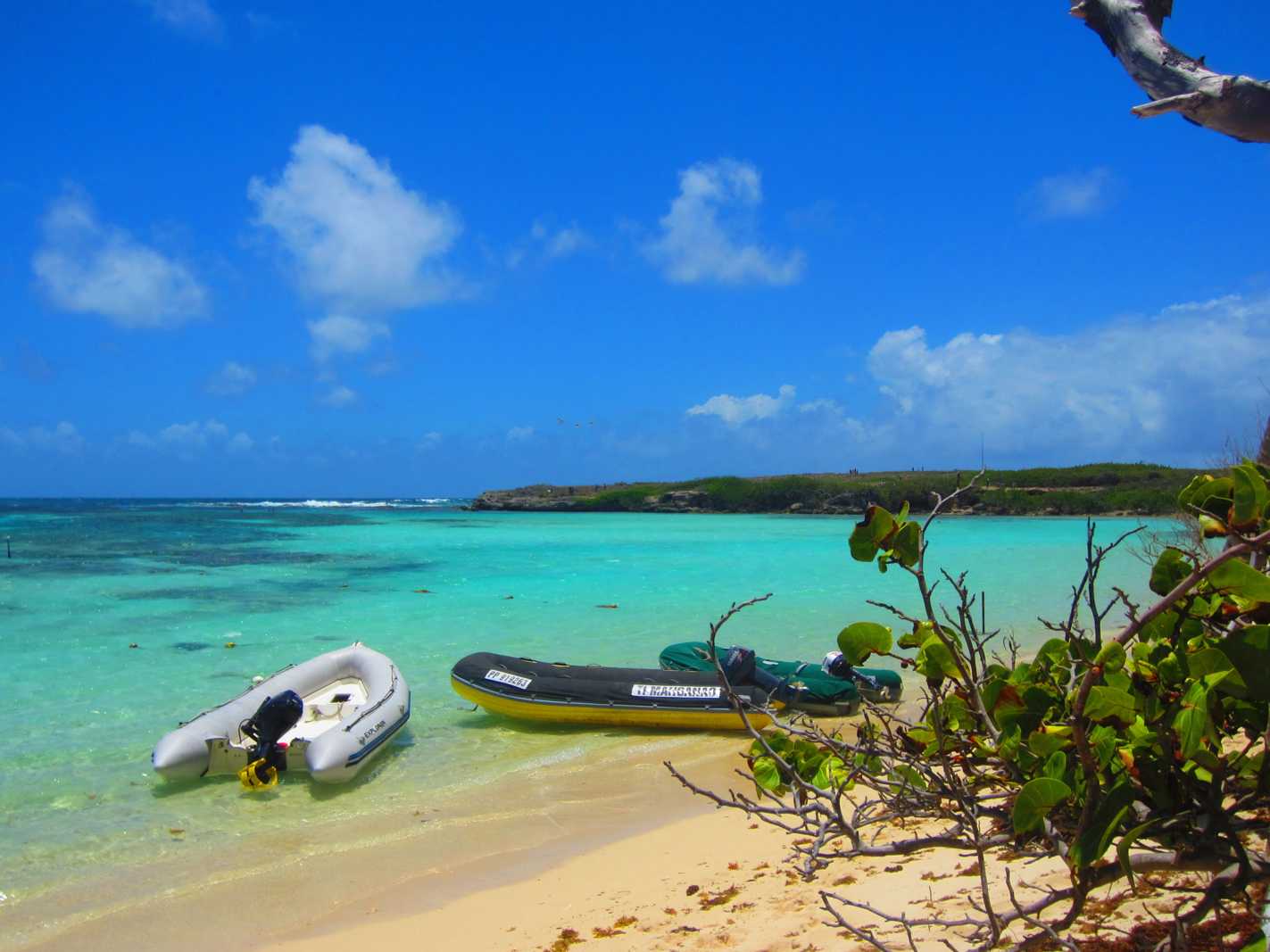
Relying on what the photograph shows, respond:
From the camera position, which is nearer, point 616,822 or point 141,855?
point 141,855

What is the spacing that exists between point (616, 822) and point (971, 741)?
415cm

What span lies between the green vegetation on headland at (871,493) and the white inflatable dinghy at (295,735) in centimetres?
4119

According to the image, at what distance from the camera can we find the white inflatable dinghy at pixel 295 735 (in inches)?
245

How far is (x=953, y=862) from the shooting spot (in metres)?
3.77

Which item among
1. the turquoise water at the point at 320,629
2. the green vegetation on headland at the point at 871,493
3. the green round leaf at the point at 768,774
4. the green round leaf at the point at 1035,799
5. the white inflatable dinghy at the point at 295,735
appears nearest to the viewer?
the green round leaf at the point at 1035,799

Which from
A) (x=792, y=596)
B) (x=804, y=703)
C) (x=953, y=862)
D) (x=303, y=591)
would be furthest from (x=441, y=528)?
(x=953, y=862)

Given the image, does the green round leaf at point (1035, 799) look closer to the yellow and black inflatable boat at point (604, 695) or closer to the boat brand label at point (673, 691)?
the yellow and black inflatable boat at point (604, 695)

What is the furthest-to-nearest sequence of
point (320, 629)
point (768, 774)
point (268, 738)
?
point (320, 629) → point (268, 738) → point (768, 774)

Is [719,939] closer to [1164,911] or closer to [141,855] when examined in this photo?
[1164,911]

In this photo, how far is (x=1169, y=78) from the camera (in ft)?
5.41

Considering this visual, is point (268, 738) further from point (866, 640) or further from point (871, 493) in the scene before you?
point (871, 493)

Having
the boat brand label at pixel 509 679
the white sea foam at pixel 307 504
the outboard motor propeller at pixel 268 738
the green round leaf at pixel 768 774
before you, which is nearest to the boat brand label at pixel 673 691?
the boat brand label at pixel 509 679

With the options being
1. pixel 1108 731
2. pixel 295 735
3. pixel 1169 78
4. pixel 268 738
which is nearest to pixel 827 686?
pixel 295 735

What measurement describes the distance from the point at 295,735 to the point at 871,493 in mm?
49975
